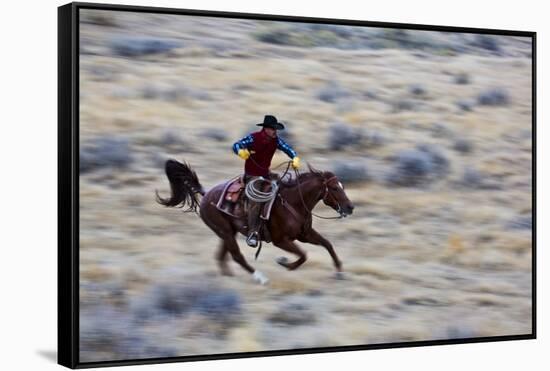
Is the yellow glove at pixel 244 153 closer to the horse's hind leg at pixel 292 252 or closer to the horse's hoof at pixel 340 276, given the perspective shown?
the horse's hind leg at pixel 292 252

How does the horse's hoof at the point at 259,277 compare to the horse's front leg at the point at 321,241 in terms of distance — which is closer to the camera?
the horse's hoof at the point at 259,277

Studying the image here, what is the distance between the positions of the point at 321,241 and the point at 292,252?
0.29 metres

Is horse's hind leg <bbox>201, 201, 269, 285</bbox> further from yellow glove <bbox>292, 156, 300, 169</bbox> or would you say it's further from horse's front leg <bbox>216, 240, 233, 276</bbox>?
yellow glove <bbox>292, 156, 300, 169</bbox>

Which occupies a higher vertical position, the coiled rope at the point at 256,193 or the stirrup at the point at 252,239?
the coiled rope at the point at 256,193

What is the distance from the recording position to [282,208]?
38.3 feet

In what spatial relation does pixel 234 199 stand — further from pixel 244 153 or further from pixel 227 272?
pixel 227 272

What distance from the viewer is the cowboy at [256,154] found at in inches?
455

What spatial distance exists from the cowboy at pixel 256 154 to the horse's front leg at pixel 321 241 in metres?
0.48

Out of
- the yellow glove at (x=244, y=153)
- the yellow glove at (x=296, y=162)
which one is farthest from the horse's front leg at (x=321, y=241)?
the yellow glove at (x=244, y=153)

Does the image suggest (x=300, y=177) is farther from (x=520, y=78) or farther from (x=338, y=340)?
(x=520, y=78)

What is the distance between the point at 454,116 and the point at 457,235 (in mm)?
1089

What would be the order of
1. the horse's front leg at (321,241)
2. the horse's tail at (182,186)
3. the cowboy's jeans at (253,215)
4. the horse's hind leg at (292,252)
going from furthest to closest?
the horse's front leg at (321,241)
the horse's hind leg at (292,252)
the cowboy's jeans at (253,215)
the horse's tail at (182,186)

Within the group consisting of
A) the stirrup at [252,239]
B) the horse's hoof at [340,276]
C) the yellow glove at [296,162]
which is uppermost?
the yellow glove at [296,162]

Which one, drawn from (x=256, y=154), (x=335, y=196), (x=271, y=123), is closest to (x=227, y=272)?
(x=256, y=154)
